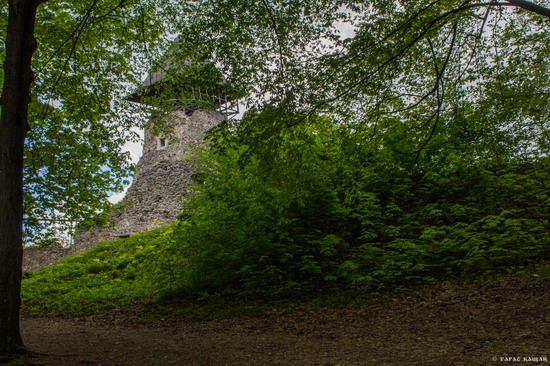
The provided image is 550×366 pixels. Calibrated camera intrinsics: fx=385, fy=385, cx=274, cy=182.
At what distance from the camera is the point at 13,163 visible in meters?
4.63

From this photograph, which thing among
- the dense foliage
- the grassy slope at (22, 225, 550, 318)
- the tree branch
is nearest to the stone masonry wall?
the grassy slope at (22, 225, 550, 318)

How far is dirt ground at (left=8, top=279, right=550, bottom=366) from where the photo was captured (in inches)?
167

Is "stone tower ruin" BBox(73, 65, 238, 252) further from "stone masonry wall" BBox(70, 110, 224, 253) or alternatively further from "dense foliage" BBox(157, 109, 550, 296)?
"dense foliage" BBox(157, 109, 550, 296)

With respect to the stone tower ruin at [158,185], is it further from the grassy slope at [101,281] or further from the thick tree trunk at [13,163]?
the thick tree trunk at [13,163]

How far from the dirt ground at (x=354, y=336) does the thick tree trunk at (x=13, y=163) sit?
0.59 m

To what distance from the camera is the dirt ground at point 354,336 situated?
4230 mm

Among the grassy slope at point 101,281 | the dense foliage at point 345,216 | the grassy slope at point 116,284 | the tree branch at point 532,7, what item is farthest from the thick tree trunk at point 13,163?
the tree branch at point 532,7

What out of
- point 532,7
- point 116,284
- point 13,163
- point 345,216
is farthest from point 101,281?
point 532,7

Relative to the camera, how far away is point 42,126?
8.84m

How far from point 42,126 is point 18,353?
19.8 feet

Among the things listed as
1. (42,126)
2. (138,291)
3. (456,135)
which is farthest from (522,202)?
(42,126)

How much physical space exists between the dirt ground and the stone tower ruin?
41.5ft

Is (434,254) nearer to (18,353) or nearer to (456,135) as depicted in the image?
(456,135)

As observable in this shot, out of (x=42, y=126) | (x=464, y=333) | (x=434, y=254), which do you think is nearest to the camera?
(x=464, y=333)
